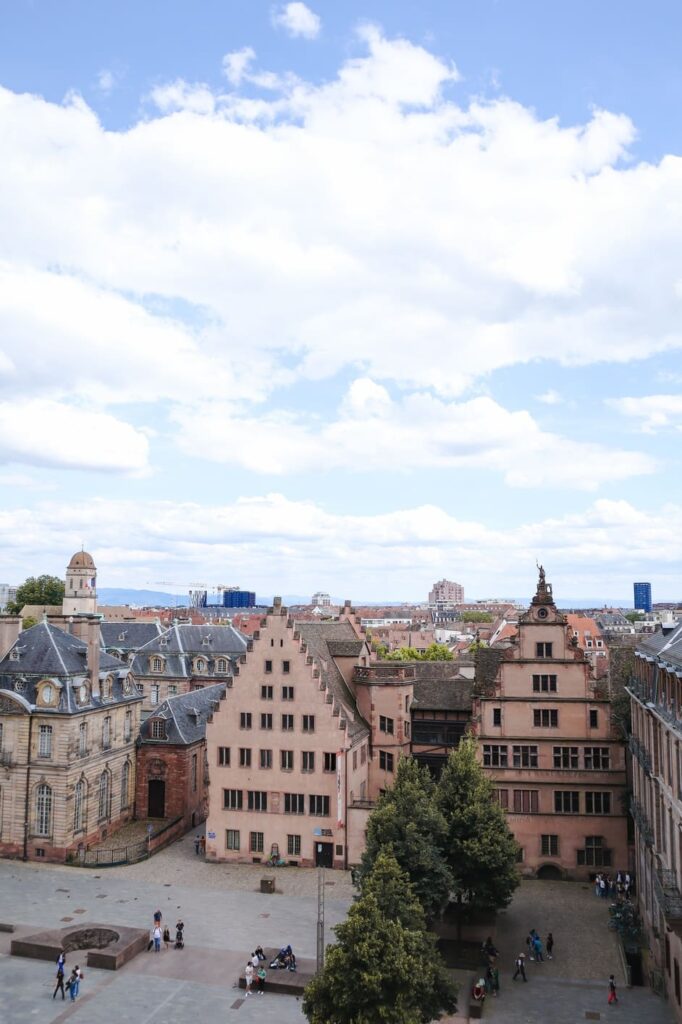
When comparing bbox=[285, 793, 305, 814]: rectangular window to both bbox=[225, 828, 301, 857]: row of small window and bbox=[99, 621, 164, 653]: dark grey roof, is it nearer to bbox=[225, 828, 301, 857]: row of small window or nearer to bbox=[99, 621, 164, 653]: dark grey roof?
bbox=[225, 828, 301, 857]: row of small window

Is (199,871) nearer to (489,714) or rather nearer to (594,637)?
(489,714)

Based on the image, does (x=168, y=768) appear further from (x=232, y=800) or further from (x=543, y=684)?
(x=543, y=684)

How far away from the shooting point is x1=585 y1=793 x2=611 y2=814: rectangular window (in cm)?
6038

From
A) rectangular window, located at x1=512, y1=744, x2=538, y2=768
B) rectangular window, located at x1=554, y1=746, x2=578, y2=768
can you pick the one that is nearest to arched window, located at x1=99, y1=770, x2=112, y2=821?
rectangular window, located at x1=512, y1=744, x2=538, y2=768

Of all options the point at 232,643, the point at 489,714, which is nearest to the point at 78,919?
the point at 489,714

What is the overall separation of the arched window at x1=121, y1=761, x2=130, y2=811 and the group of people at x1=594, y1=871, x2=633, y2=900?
39.1 meters

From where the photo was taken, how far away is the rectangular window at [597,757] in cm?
6084

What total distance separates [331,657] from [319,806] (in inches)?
506

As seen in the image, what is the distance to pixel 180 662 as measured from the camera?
112000mm

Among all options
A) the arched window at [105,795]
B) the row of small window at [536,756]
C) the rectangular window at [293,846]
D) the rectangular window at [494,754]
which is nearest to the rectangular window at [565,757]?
the row of small window at [536,756]

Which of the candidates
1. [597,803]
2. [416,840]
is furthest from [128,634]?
[416,840]

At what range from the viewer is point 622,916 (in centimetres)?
4622

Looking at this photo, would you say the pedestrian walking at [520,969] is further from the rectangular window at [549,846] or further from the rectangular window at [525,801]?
the rectangular window at [525,801]

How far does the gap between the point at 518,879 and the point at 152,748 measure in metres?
37.4
